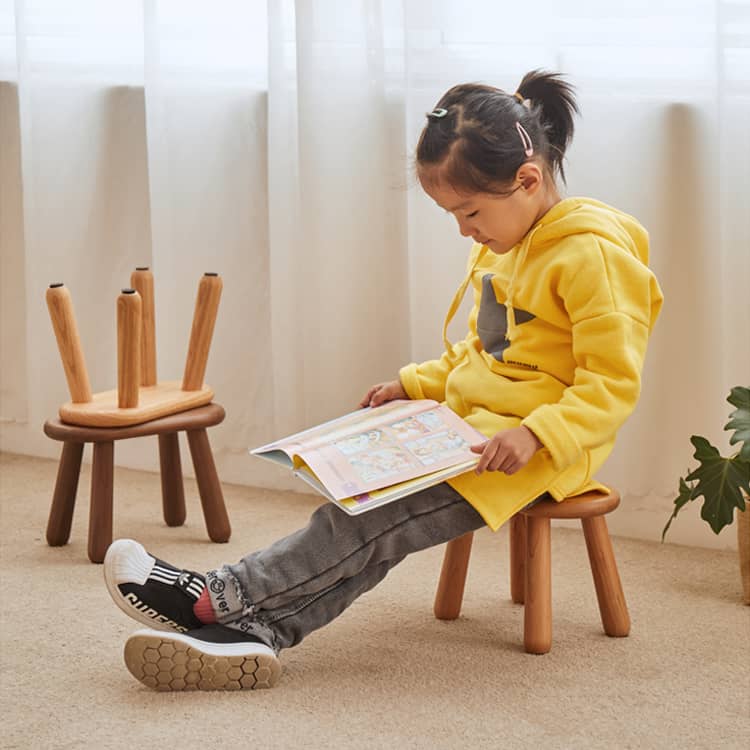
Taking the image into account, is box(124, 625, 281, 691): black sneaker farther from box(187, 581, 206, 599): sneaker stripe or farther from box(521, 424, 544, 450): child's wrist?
box(521, 424, 544, 450): child's wrist

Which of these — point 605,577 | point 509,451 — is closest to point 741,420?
point 605,577

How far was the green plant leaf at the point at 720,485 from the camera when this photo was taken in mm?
1480

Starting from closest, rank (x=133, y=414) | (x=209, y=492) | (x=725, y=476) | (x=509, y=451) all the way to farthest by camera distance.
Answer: (x=509, y=451)
(x=725, y=476)
(x=133, y=414)
(x=209, y=492)

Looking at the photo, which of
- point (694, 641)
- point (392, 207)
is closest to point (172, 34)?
point (392, 207)

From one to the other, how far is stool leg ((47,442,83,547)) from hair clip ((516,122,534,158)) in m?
0.90

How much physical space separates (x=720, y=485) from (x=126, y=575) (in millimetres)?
760

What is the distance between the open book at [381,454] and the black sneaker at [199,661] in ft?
0.68

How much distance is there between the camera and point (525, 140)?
1329 mm

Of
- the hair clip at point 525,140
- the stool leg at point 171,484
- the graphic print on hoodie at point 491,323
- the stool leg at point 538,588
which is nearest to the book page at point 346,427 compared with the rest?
the graphic print on hoodie at point 491,323

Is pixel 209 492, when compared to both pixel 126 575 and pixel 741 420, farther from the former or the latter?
pixel 741 420

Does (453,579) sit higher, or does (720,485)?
(720,485)

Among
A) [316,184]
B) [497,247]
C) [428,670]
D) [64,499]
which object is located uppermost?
[316,184]

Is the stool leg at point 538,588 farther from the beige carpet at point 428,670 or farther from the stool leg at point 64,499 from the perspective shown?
the stool leg at point 64,499

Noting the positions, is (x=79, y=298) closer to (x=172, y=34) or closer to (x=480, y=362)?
(x=172, y=34)
